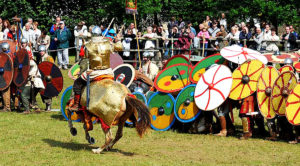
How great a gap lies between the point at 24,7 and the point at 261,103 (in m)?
22.2

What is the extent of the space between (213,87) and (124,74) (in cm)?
261

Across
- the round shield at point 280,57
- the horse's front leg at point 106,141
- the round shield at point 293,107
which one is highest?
the round shield at point 280,57

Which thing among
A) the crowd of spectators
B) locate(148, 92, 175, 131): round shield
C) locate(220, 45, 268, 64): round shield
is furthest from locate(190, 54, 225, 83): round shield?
the crowd of spectators

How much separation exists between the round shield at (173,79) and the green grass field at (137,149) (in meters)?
1.11

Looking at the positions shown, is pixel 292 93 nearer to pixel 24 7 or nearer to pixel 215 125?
pixel 215 125

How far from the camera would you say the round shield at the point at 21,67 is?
608 inches

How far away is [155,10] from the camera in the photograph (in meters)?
30.4

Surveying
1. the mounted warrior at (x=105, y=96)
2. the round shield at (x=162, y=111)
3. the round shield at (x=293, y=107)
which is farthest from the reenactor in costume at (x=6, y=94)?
the round shield at (x=293, y=107)

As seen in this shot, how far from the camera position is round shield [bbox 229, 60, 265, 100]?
1289cm

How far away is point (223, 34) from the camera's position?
2122 cm

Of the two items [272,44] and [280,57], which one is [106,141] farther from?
[272,44]

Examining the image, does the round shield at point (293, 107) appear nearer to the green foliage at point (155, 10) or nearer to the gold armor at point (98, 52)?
the gold armor at point (98, 52)

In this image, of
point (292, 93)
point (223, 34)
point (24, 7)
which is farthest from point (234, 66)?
point (24, 7)

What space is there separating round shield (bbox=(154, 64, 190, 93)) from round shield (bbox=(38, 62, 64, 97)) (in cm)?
278
